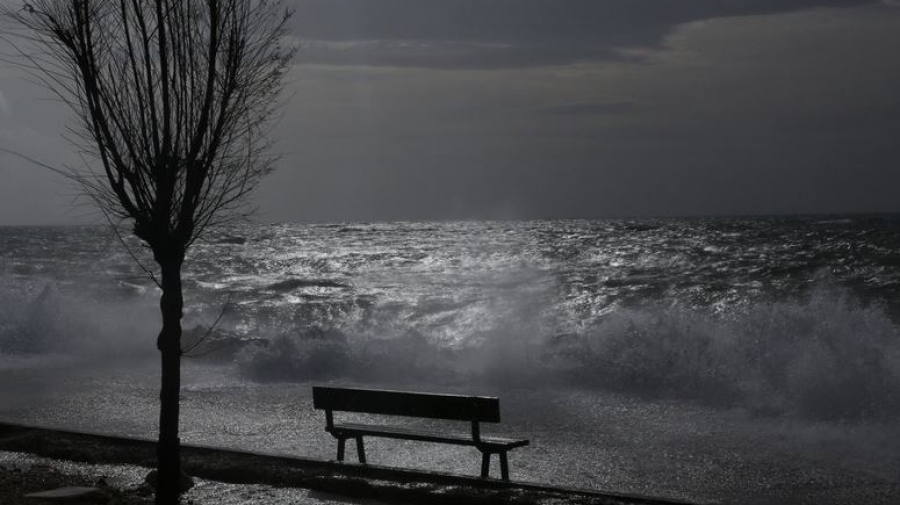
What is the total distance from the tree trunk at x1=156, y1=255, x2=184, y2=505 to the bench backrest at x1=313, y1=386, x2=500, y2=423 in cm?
232

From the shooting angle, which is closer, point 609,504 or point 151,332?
point 609,504

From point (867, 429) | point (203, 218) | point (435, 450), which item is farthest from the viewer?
point (867, 429)

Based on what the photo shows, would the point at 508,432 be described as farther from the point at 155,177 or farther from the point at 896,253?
the point at 896,253

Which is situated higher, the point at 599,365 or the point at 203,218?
the point at 203,218

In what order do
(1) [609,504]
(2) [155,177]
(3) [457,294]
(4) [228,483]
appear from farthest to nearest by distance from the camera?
(3) [457,294]
(4) [228,483]
(1) [609,504]
(2) [155,177]

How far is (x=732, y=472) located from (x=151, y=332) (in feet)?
60.9

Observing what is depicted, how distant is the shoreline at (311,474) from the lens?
27.3 feet

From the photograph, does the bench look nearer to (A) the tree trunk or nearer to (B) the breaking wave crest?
(A) the tree trunk

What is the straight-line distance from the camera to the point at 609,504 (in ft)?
26.2

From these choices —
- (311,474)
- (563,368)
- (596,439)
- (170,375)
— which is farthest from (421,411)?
(563,368)

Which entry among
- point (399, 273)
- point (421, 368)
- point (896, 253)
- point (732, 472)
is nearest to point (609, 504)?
point (732, 472)

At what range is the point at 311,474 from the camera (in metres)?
9.19

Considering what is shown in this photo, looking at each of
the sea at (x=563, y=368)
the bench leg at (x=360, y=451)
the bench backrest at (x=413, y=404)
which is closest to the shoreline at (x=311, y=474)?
the bench backrest at (x=413, y=404)

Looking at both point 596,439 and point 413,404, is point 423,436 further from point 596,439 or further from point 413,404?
point 596,439
